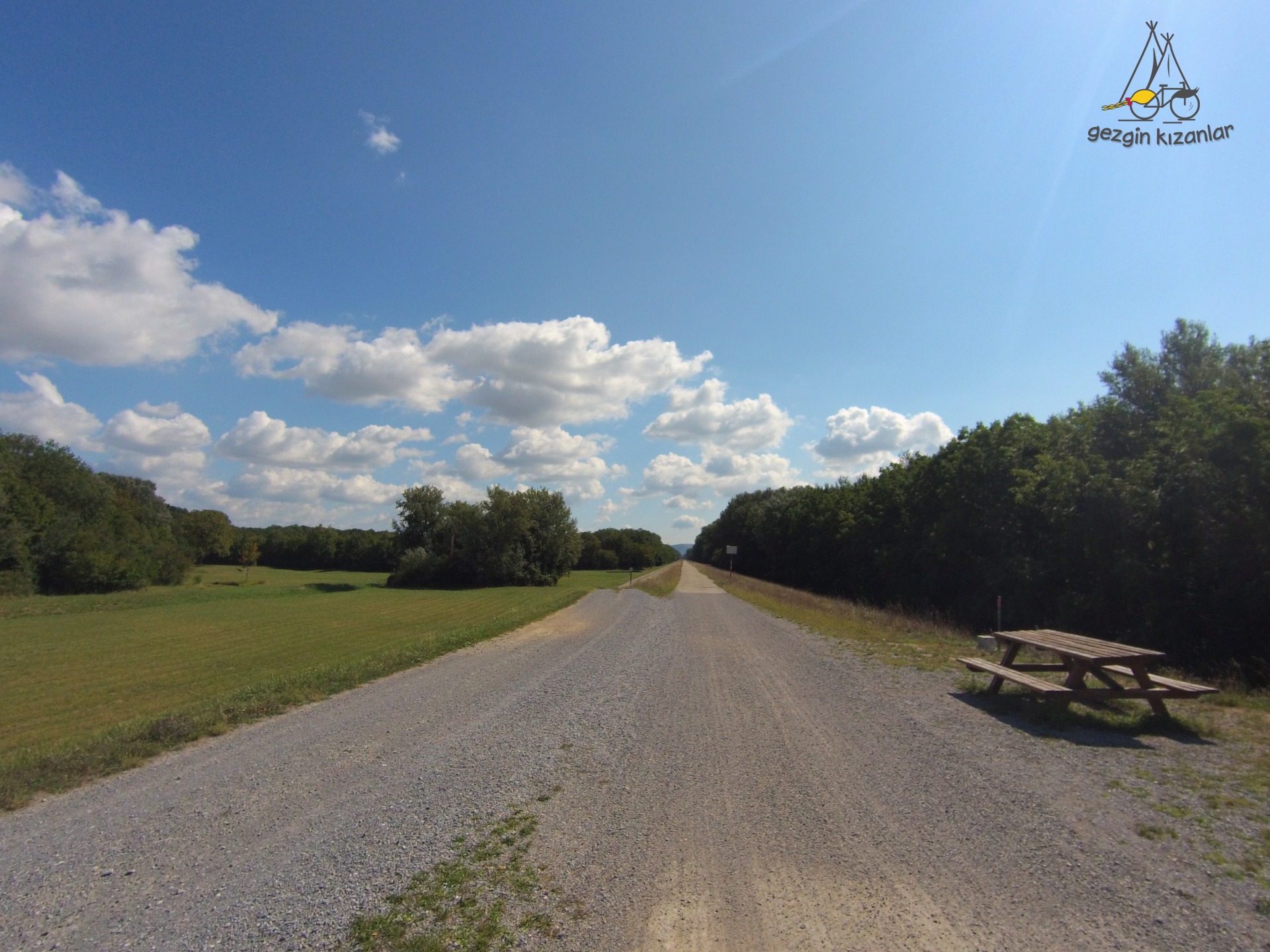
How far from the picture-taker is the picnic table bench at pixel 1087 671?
267 inches

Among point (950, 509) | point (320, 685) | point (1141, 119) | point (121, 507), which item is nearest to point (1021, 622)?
point (950, 509)

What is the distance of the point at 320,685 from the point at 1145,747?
1106cm

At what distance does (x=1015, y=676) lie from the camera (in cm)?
790

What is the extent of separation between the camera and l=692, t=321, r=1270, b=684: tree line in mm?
12727

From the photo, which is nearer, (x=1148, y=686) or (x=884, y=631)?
(x=1148, y=686)

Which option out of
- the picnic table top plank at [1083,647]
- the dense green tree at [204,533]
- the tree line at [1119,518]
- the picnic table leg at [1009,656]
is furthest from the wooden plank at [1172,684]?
the dense green tree at [204,533]

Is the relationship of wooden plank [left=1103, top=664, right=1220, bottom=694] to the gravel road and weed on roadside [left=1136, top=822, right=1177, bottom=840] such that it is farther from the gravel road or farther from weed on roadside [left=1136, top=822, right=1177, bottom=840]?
weed on roadside [left=1136, top=822, right=1177, bottom=840]

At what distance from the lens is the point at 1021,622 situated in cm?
2205

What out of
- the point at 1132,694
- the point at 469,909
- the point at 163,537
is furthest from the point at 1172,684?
the point at 163,537

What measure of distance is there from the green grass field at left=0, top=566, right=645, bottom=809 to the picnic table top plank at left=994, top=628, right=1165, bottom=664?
10.4 metres

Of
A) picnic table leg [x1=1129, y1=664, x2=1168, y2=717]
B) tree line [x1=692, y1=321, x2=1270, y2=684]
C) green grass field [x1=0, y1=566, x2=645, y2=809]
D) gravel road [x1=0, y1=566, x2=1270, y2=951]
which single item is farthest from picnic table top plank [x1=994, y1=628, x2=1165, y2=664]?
green grass field [x1=0, y1=566, x2=645, y2=809]

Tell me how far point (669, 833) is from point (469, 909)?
59.6 inches

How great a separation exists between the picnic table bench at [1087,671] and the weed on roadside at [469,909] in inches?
251

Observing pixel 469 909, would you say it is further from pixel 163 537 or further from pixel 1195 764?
pixel 163 537
